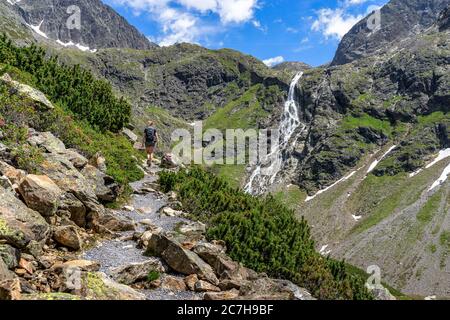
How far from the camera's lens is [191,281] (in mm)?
13344

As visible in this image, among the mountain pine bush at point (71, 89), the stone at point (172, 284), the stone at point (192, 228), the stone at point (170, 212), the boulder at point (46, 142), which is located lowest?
the stone at point (172, 284)

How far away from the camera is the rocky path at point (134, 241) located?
12.9 metres

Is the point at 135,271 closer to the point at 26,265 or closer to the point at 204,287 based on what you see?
the point at 204,287

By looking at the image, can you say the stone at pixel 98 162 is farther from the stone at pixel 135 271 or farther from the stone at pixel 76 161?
the stone at pixel 135 271

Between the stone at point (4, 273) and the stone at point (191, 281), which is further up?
the stone at point (4, 273)

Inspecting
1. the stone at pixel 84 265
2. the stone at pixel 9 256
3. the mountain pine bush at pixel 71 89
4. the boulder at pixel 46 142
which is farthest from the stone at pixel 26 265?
the mountain pine bush at pixel 71 89

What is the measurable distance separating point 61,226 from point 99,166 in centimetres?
852

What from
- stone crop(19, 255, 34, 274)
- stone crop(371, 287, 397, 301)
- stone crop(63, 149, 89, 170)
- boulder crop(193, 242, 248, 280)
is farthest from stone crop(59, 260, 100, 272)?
stone crop(371, 287, 397, 301)

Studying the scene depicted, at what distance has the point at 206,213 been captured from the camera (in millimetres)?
21406

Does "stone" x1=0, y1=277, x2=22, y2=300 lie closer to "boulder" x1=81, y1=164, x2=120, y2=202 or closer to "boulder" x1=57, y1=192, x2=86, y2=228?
"boulder" x1=57, y1=192, x2=86, y2=228

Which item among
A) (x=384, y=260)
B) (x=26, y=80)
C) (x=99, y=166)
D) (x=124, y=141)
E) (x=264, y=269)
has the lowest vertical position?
(x=384, y=260)

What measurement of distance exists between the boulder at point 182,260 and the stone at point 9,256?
4.79 metres
